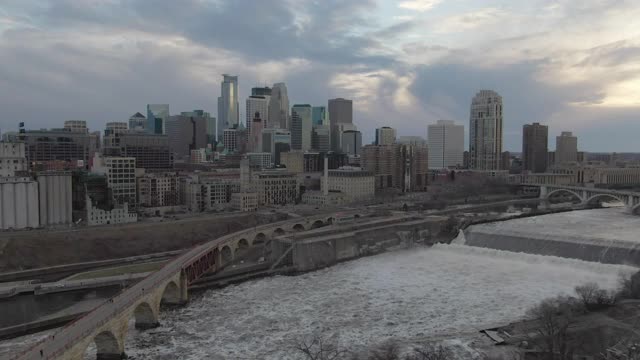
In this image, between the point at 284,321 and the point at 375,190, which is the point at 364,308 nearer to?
the point at 284,321

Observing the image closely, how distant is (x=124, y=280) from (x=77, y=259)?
44.7ft

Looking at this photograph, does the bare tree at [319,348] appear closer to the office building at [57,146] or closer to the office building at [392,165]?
the office building at [57,146]

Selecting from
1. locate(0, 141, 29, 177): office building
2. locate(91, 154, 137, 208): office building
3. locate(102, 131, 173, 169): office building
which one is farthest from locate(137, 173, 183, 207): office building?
locate(102, 131, 173, 169): office building

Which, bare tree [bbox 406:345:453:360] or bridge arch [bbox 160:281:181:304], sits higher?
bare tree [bbox 406:345:453:360]

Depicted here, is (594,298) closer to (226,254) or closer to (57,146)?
(226,254)

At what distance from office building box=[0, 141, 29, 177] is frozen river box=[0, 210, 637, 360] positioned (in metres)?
39.3

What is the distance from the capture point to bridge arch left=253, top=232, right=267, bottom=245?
6425 centimetres

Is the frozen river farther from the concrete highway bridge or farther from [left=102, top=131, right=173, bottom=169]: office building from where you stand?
[left=102, top=131, right=173, bottom=169]: office building

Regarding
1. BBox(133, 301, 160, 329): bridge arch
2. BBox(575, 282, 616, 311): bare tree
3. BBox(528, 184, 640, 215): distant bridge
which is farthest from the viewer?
BBox(528, 184, 640, 215): distant bridge

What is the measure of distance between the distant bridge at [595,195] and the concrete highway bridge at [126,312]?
2820 inches

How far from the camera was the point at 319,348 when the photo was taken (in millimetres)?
29609

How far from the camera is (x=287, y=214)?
83.4 metres

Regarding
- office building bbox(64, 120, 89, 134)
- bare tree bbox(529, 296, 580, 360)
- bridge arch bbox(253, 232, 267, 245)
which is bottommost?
bridge arch bbox(253, 232, 267, 245)

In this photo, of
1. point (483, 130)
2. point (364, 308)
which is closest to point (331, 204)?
point (364, 308)
